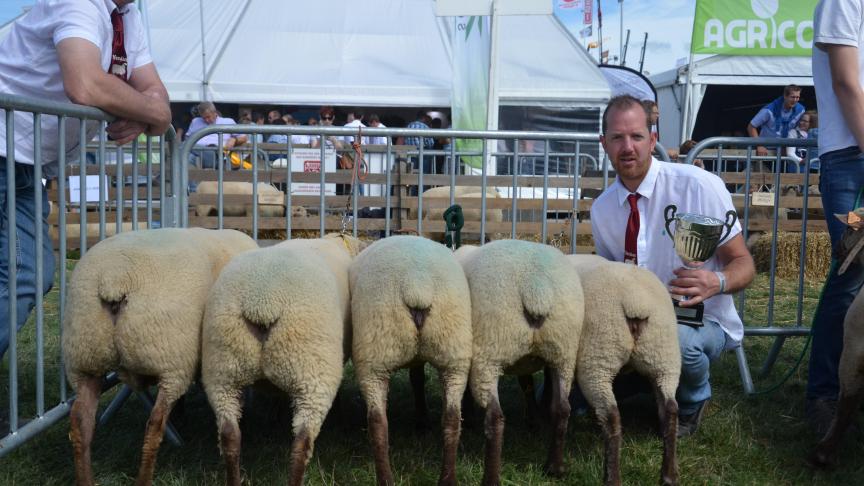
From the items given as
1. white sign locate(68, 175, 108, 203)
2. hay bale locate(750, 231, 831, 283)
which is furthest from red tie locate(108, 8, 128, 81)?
hay bale locate(750, 231, 831, 283)

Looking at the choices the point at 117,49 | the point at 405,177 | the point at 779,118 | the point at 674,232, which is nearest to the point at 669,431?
the point at 674,232

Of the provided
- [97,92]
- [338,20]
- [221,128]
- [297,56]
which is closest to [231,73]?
[297,56]

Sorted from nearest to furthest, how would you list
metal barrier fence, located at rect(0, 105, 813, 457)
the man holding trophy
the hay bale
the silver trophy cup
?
metal barrier fence, located at rect(0, 105, 813, 457), the silver trophy cup, the man holding trophy, the hay bale

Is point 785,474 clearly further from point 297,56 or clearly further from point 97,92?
point 297,56

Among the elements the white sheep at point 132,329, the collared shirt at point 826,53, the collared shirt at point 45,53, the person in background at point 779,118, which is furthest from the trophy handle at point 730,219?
the person in background at point 779,118

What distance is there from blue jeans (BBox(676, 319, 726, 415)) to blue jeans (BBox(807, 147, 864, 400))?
471 millimetres

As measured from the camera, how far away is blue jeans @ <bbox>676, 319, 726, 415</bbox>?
3.05 metres

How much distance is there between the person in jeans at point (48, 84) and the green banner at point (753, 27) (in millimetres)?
10584

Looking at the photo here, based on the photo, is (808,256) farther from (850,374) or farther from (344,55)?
(344,55)

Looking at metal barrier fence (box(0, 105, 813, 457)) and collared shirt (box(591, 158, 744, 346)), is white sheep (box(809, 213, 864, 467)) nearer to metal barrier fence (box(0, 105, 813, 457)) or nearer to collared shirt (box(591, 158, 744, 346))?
collared shirt (box(591, 158, 744, 346))

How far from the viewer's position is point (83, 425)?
239cm

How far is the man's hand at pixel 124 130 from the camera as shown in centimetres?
316

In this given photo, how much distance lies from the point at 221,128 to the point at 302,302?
2.19 meters

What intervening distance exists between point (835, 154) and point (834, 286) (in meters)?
0.59
